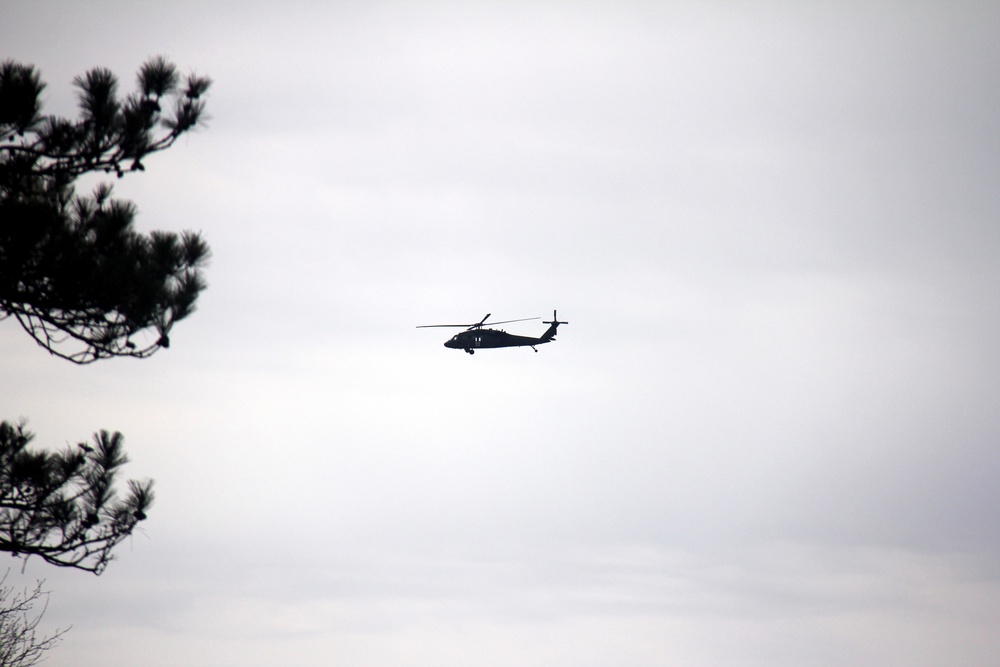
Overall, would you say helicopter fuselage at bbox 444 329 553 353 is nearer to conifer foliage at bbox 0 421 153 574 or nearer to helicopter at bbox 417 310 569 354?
helicopter at bbox 417 310 569 354

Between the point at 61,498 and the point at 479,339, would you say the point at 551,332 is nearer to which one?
the point at 479,339

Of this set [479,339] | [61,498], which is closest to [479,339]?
[479,339]

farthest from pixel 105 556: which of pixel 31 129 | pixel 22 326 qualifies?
pixel 31 129

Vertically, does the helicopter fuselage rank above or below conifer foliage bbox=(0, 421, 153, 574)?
above

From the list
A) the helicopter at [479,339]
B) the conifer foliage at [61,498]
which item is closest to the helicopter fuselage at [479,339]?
the helicopter at [479,339]

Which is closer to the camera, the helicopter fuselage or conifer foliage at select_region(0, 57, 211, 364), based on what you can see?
conifer foliage at select_region(0, 57, 211, 364)

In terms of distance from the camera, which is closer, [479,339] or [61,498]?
[61,498]

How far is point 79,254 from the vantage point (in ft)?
41.7

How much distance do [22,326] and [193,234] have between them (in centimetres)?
238

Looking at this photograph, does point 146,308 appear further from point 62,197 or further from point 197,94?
point 197,94

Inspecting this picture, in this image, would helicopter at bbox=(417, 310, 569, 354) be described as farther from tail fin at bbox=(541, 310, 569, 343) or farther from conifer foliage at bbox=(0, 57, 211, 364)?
conifer foliage at bbox=(0, 57, 211, 364)

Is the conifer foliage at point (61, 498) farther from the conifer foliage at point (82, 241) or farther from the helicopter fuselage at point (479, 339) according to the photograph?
the helicopter fuselage at point (479, 339)

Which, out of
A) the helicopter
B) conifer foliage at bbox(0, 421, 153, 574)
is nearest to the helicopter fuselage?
the helicopter

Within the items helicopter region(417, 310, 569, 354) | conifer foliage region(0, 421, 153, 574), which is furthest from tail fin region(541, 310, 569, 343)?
conifer foliage region(0, 421, 153, 574)
